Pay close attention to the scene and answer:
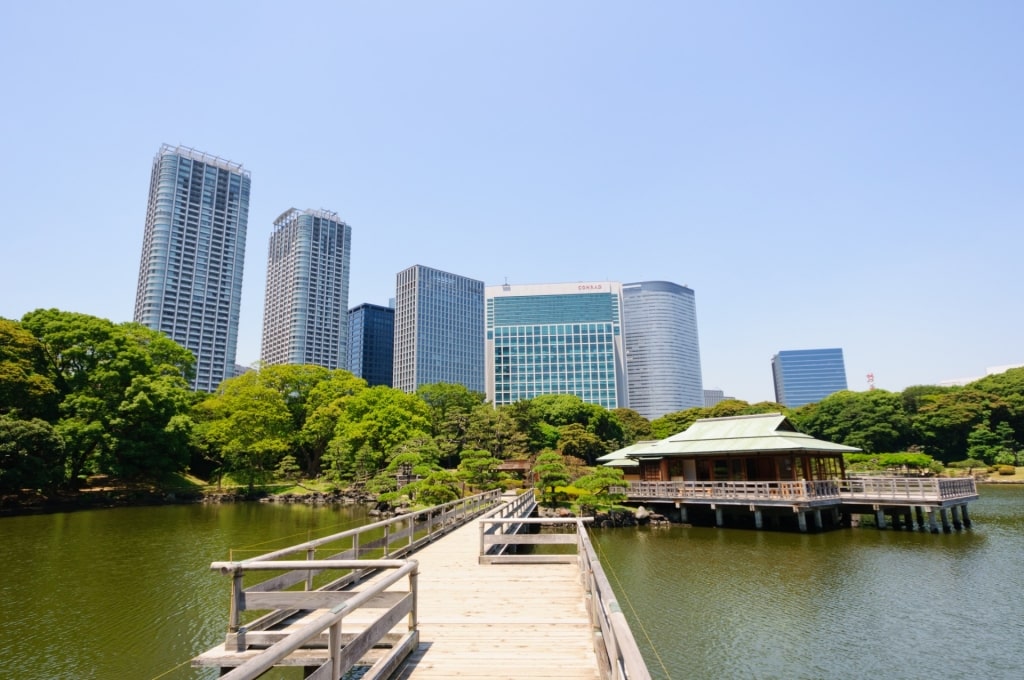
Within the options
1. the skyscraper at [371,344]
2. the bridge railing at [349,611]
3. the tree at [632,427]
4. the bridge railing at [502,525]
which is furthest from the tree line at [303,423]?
the skyscraper at [371,344]

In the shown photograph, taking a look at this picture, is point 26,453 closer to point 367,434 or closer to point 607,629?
point 367,434

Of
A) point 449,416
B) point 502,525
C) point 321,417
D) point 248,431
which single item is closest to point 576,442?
point 449,416

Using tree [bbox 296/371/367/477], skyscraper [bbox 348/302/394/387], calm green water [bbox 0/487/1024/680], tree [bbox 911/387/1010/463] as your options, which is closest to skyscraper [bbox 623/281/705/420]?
skyscraper [bbox 348/302/394/387]

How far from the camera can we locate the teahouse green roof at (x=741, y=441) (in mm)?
29234

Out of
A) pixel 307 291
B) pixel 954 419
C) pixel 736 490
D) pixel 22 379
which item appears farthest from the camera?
pixel 307 291

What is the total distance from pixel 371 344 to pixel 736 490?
147519 millimetres

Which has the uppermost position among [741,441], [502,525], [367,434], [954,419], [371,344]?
[371,344]

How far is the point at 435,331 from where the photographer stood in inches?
5925

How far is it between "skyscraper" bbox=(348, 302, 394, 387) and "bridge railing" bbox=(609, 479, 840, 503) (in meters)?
139

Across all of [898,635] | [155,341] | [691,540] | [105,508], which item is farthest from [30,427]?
[898,635]

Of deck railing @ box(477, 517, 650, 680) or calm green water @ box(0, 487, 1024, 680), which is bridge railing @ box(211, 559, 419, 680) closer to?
deck railing @ box(477, 517, 650, 680)

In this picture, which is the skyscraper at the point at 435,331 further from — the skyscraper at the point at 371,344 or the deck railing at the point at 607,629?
the deck railing at the point at 607,629

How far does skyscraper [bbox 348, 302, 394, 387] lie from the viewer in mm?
163875

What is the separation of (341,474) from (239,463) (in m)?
10.5
